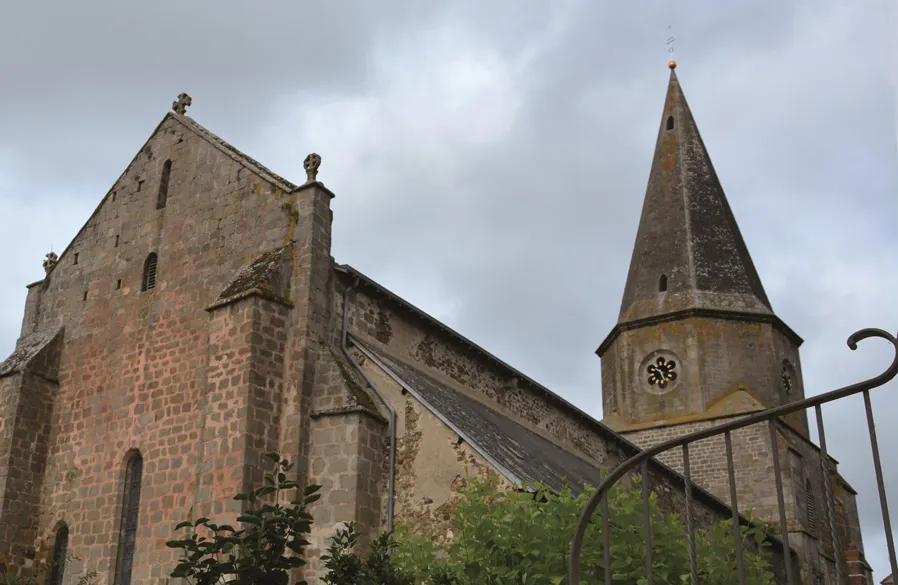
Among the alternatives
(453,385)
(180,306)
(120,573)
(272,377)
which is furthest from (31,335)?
(453,385)

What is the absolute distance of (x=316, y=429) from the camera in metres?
13.6

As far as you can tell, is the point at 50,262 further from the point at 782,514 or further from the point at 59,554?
the point at 782,514

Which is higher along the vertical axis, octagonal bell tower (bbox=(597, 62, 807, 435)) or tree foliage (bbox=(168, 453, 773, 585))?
octagonal bell tower (bbox=(597, 62, 807, 435))

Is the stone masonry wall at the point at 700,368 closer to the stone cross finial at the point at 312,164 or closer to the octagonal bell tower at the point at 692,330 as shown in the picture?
the octagonal bell tower at the point at 692,330

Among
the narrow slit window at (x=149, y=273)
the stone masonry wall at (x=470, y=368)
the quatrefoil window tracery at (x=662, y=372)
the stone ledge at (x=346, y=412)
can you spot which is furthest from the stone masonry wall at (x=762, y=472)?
the narrow slit window at (x=149, y=273)

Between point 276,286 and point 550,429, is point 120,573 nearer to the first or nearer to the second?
point 276,286

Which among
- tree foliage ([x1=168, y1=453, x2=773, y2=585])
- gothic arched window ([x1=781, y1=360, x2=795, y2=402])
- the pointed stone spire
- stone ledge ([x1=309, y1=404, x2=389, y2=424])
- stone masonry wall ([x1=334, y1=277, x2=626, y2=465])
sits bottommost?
tree foliage ([x1=168, y1=453, x2=773, y2=585])

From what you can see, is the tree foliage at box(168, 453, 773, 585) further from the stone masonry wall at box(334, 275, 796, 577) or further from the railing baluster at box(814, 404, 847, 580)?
the railing baluster at box(814, 404, 847, 580)

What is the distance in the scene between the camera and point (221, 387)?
13586mm

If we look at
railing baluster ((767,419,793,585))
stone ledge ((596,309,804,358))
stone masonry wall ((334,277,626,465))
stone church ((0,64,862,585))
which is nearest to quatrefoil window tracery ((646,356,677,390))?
stone ledge ((596,309,804,358))

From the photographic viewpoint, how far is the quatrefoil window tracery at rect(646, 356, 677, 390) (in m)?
27.6

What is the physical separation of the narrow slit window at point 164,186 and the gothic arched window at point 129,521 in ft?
15.4

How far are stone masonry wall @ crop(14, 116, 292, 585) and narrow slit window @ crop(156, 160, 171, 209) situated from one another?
117mm

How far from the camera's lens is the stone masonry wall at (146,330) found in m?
14.7
